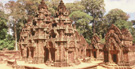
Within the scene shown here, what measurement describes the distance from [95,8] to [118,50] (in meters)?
22.9

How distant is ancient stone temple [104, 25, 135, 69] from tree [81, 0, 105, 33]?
20188mm

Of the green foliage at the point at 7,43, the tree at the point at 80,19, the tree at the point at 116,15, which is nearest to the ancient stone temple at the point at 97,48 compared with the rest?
the tree at the point at 80,19

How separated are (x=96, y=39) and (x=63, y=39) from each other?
10730mm

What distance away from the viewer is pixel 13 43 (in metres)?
33.8

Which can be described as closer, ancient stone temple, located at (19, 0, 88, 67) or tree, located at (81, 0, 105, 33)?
ancient stone temple, located at (19, 0, 88, 67)

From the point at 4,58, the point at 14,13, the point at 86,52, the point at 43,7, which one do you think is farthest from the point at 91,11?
the point at 4,58

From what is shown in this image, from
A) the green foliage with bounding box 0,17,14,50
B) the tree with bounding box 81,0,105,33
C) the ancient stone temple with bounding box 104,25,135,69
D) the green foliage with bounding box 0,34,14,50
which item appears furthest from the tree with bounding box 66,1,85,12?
the ancient stone temple with bounding box 104,25,135,69

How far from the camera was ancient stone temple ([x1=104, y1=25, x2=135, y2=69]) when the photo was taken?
661 inches

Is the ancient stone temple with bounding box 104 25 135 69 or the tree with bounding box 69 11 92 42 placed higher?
the tree with bounding box 69 11 92 42

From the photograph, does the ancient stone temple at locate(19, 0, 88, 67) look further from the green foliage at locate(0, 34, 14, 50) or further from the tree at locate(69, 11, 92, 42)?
the green foliage at locate(0, 34, 14, 50)

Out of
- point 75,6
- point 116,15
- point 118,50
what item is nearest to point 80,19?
point 75,6

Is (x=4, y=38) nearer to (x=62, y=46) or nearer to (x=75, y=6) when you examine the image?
(x=75, y=6)

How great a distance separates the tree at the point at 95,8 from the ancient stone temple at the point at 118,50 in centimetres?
2019

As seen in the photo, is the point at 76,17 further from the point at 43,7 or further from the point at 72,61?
the point at 72,61
